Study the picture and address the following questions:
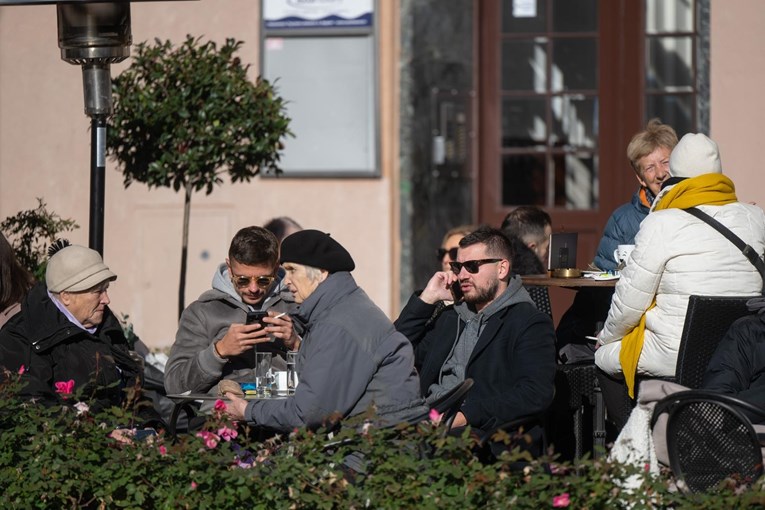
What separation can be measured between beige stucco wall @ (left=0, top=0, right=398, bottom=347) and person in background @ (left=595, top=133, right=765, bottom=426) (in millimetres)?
5041

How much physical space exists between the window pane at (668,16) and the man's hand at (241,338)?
5887 mm

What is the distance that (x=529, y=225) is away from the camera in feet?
24.5

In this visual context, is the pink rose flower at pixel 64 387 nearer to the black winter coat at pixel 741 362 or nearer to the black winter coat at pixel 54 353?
the black winter coat at pixel 54 353

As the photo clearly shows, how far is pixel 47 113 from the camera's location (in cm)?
1104

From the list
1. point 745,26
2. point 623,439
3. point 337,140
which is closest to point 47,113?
point 337,140

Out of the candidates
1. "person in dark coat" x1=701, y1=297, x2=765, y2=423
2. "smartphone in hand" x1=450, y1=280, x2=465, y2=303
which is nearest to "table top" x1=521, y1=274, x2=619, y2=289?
"smartphone in hand" x1=450, y1=280, x2=465, y2=303

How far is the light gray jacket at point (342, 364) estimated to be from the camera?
482 centimetres

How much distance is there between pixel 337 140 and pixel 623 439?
627 centimetres

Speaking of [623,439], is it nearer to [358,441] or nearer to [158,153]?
[358,441]

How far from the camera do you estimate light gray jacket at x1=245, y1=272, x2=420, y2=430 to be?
4.82 meters

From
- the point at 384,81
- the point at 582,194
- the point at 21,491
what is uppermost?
the point at 384,81

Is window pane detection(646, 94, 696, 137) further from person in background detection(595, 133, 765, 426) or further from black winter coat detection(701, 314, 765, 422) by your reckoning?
black winter coat detection(701, 314, 765, 422)

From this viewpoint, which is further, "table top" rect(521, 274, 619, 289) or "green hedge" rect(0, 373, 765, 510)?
"table top" rect(521, 274, 619, 289)

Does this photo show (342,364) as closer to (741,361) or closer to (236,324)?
(236,324)
